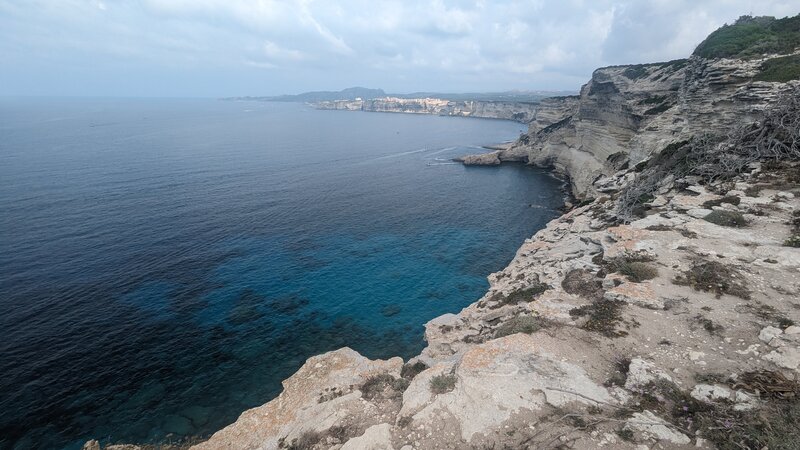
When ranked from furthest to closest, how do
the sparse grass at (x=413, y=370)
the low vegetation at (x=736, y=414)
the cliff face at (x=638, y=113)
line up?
the cliff face at (x=638, y=113) → the sparse grass at (x=413, y=370) → the low vegetation at (x=736, y=414)

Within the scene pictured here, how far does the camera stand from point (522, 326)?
1745 centimetres

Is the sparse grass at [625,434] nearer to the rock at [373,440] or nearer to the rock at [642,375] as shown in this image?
the rock at [642,375]

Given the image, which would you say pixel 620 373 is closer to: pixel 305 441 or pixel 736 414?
pixel 736 414

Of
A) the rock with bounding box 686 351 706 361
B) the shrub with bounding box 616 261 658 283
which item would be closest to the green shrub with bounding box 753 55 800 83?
the shrub with bounding box 616 261 658 283

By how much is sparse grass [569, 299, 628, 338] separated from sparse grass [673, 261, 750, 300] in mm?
4122

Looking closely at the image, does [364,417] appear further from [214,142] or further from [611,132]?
[214,142]

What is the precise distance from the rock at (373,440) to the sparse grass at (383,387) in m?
2.51

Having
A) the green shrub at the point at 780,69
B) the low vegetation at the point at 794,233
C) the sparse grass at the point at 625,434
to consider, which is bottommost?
the sparse grass at the point at 625,434

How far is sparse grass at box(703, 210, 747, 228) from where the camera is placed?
78.3ft

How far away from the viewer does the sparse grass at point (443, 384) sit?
14.3 m

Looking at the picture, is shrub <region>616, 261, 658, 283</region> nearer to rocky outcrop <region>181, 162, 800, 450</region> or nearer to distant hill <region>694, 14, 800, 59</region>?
rocky outcrop <region>181, 162, 800, 450</region>

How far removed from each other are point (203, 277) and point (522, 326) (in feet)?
116

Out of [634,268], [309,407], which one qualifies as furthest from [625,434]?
[309,407]

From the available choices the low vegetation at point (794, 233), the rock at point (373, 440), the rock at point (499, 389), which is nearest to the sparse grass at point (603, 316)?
the rock at point (499, 389)
